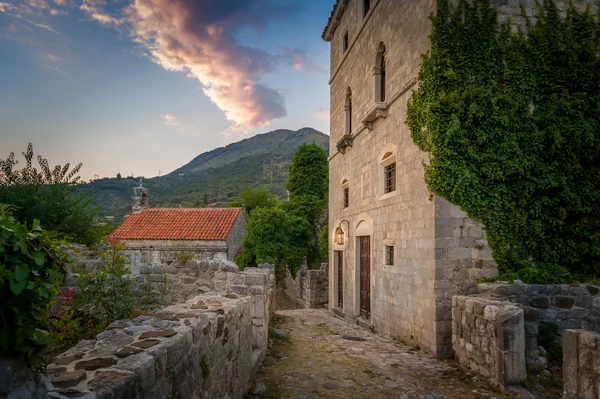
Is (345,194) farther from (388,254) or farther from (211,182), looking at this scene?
(211,182)

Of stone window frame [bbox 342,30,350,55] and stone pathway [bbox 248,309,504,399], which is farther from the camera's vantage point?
stone window frame [bbox 342,30,350,55]

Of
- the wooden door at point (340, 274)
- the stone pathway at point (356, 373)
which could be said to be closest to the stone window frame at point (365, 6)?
the wooden door at point (340, 274)

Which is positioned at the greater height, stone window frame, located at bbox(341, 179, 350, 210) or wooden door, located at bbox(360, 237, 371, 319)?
stone window frame, located at bbox(341, 179, 350, 210)

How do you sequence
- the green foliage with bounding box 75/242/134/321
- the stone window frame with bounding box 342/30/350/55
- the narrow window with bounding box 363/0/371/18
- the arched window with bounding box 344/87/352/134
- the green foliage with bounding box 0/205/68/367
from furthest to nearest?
the stone window frame with bounding box 342/30/350/55
the arched window with bounding box 344/87/352/134
the narrow window with bounding box 363/0/371/18
the green foliage with bounding box 75/242/134/321
the green foliage with bounding box 0/205/68/367

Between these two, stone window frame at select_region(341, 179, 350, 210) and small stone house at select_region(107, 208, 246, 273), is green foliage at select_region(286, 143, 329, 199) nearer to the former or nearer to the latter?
small stone house at select_region(107, 208, 246, 273)

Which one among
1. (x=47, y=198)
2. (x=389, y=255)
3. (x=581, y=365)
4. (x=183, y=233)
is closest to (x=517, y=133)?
(x=389, y=255)

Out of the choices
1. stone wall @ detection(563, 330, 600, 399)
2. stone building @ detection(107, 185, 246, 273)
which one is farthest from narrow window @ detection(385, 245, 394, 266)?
stone building @ detection(107, 185, 246, 273)

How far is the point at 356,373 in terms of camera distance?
634 cm

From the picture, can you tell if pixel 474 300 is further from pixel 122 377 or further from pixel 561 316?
pixel 122 377

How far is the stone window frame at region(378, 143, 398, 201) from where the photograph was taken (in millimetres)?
9797

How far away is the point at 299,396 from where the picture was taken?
5180 mm

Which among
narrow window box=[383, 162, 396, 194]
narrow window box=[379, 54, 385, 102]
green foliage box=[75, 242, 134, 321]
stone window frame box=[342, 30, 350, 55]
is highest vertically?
stone window frame box=[342, 30, 350, 55]

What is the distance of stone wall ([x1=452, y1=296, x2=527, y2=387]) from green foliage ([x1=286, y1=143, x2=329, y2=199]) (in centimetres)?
2405

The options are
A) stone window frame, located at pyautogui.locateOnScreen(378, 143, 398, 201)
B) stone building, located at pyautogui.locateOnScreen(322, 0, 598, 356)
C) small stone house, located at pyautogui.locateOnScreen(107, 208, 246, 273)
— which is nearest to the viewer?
stone building, located at pyautogui.locateOnScreen(322, 0, 598, 356)
